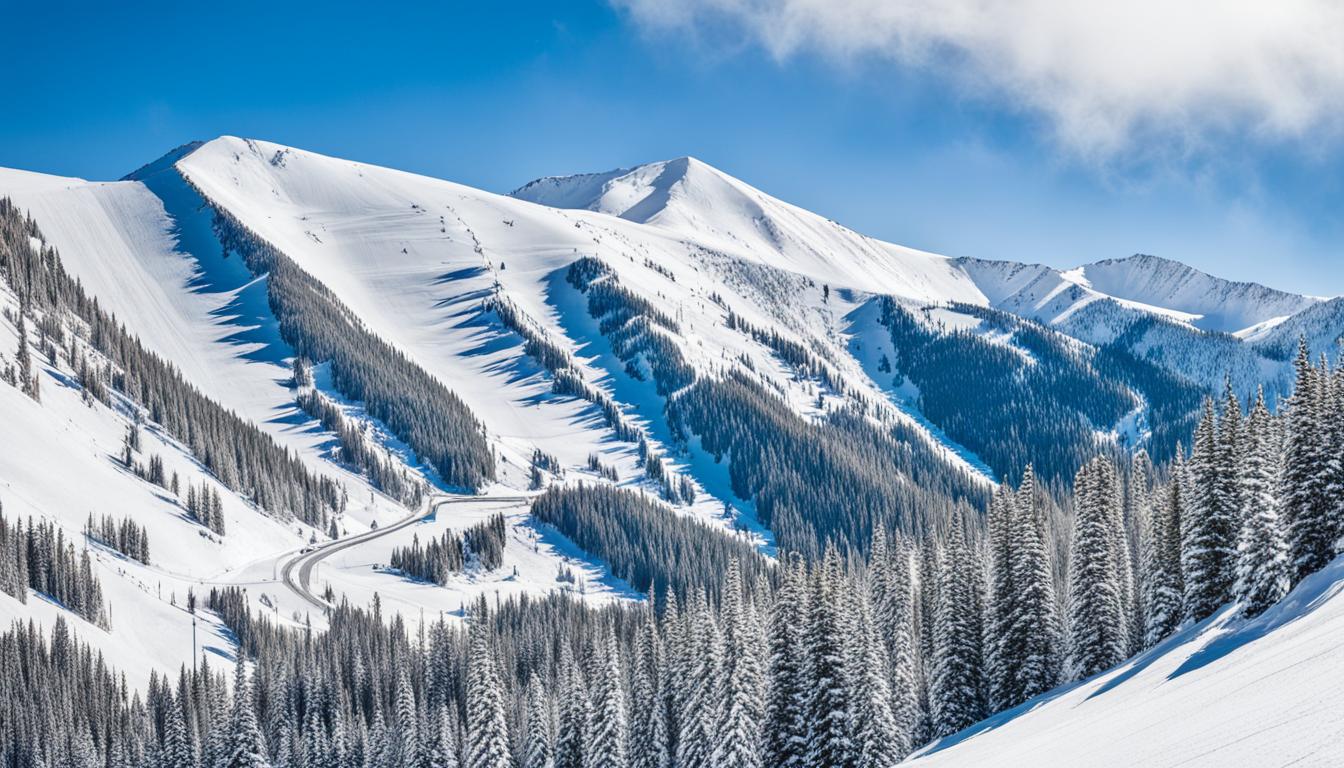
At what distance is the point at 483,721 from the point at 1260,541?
51157mm

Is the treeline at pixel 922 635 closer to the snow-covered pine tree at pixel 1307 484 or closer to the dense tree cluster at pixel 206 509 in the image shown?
the snow-covered pine tree at pixel 1307 484

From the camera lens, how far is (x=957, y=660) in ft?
194

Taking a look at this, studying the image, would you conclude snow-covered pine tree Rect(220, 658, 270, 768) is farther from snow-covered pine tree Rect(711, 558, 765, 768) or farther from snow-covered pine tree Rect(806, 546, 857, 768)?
snow-covered pine tree Rect(806, 546, 857, 768)

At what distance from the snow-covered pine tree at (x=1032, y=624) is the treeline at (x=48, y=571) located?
133m

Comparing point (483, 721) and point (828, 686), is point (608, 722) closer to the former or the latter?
point (483, 721)

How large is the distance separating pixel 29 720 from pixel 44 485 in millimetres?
64590

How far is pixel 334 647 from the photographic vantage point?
124 metres

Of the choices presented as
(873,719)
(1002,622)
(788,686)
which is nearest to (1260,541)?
(1002,622)

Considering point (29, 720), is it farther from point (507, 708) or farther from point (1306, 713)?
point (1306, 713)

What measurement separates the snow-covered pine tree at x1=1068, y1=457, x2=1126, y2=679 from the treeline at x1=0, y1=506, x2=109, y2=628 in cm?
13556

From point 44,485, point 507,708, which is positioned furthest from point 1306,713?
point 44,485

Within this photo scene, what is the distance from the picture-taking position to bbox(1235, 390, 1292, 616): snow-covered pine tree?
42.2m

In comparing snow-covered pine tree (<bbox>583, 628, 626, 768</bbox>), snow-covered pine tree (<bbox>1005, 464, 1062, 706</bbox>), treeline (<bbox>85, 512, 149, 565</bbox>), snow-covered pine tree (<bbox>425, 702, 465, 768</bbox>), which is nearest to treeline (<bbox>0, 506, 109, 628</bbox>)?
treeline (<bbox>85, 512, 149, 565</bbox>)

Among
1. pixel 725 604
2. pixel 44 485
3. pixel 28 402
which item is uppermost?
pixel 28 402
